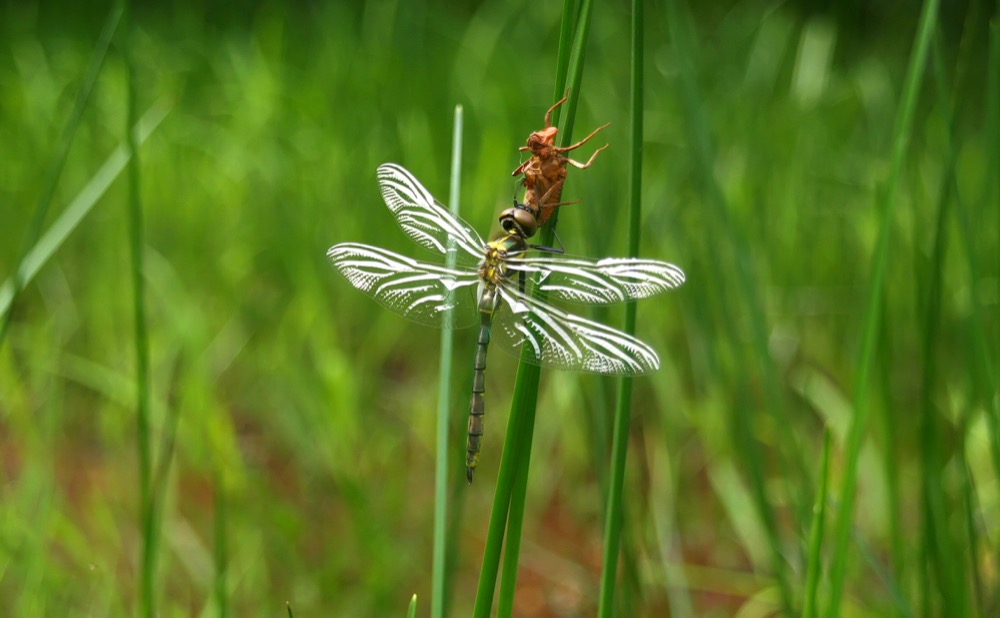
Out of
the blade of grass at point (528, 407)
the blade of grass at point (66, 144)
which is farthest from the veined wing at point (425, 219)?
the blade of grass at point (66, 144)

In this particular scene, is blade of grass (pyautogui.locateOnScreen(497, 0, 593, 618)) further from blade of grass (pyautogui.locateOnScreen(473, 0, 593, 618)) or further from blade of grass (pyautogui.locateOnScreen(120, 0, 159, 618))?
blade of grass (pyautogui.locateOnScreen(120, 0, 159, 618))

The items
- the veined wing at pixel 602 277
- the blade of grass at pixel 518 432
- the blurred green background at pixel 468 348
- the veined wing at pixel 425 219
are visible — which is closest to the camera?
the blade of grass at pixel 518 432

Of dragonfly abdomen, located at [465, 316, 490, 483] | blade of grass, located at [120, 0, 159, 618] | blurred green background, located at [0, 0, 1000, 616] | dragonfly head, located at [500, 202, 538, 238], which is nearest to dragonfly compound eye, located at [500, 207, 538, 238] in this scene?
dragonfly head, located at [500, 202, 538, 238]

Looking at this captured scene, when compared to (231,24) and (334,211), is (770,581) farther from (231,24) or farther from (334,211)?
(231,24)

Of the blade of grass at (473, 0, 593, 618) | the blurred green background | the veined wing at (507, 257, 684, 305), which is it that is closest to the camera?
the blade of grass at (473, 0, 593, 618)

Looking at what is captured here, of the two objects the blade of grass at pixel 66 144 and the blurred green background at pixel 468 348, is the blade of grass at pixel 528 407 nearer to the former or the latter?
the blurred green background at pixel 468 348

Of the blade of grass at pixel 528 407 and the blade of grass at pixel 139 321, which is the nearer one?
the blade of grass at pixel 528 407

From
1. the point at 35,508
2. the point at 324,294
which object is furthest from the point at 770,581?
the point at 35,508
